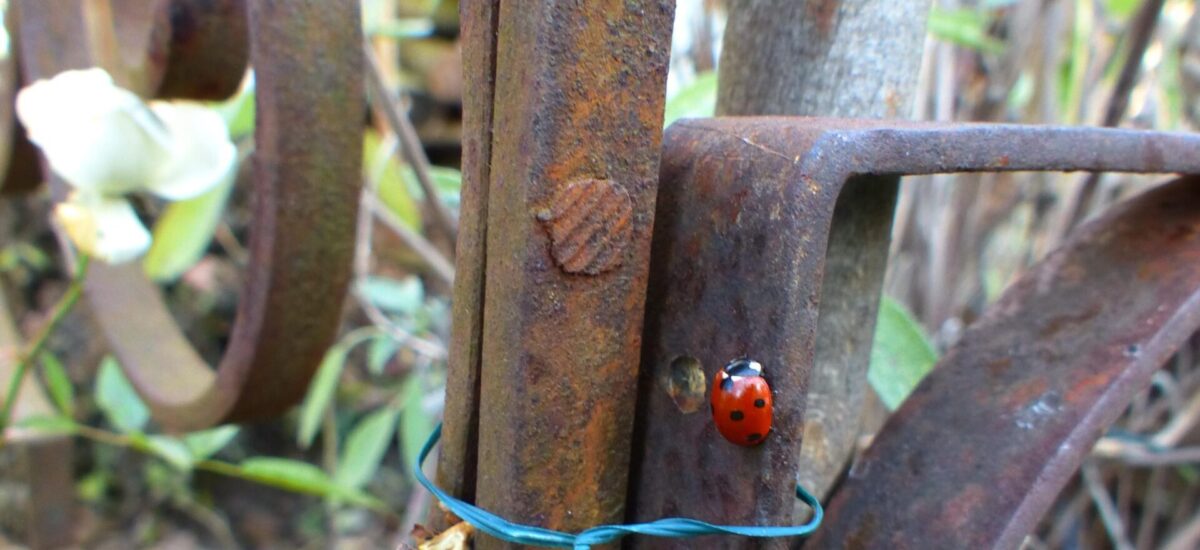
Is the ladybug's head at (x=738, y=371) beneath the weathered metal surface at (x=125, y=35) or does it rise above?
beneath

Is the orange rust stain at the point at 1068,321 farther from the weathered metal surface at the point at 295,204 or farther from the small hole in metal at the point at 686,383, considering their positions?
the weathered metal surface at the point at 295,204

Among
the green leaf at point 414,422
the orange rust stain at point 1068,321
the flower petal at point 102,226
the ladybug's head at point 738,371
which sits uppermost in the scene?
the ladybug's head at point 738,371

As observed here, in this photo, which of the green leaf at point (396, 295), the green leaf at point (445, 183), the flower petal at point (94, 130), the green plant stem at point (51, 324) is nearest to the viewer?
the flower petal at point (94, 130)

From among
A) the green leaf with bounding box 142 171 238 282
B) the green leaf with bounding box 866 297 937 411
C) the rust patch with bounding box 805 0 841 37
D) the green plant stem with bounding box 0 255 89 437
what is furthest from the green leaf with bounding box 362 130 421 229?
the rust patch with bounding box 805 0 841 37

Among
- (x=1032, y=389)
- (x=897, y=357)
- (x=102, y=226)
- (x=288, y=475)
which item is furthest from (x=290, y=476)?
(x=1032, y=389)

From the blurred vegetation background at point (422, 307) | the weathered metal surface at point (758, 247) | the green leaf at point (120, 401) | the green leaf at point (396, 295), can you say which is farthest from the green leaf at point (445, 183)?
the weathered metal surface at point (758, 247)

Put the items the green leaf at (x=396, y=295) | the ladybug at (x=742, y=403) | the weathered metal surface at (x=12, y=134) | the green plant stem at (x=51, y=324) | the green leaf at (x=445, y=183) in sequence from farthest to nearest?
the green leaf at (x=396, y=295) → the green leaf at (x=445, y=183) → the weathered metal surface at (x=12, y=134) → the green plant stem at (x=51, y=324) → the ladybug at (x=742, y=403)

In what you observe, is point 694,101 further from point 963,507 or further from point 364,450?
point 364,450

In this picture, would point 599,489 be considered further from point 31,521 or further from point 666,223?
point 31,521
